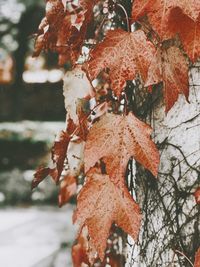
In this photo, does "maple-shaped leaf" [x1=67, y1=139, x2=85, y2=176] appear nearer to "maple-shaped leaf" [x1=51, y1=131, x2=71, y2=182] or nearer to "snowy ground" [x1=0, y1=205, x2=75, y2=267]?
"maple-shaped leaf" [x1=51, y1=131, x2=71, y2=182]

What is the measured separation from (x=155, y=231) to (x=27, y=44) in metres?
13.2

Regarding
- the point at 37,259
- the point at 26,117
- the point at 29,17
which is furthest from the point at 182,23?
the point at 26,117

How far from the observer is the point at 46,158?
9.87 meters

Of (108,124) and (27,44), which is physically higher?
(27,44)

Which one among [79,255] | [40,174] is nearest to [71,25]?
[40,174]

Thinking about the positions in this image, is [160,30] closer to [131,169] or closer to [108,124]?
[108,124]

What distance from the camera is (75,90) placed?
4.43ft

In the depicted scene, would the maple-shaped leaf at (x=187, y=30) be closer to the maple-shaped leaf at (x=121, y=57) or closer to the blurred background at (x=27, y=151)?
the maple-shaped leaf at (x=121, y=57)

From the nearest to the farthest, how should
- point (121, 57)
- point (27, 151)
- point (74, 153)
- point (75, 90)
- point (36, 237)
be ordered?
point (121, 57) → point (75, 90) → point (74, 153) → point (36, 237) → point (27, 151)

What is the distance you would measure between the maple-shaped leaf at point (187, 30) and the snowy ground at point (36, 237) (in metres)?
4.01

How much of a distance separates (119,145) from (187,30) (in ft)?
1.21

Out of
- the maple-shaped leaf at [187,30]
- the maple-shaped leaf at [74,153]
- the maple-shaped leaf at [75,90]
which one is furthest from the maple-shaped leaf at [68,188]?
the maple-shaped leaf at [187,30]

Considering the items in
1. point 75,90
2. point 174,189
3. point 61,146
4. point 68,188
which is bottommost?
point 68,188

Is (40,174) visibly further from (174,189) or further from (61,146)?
(174,189)
